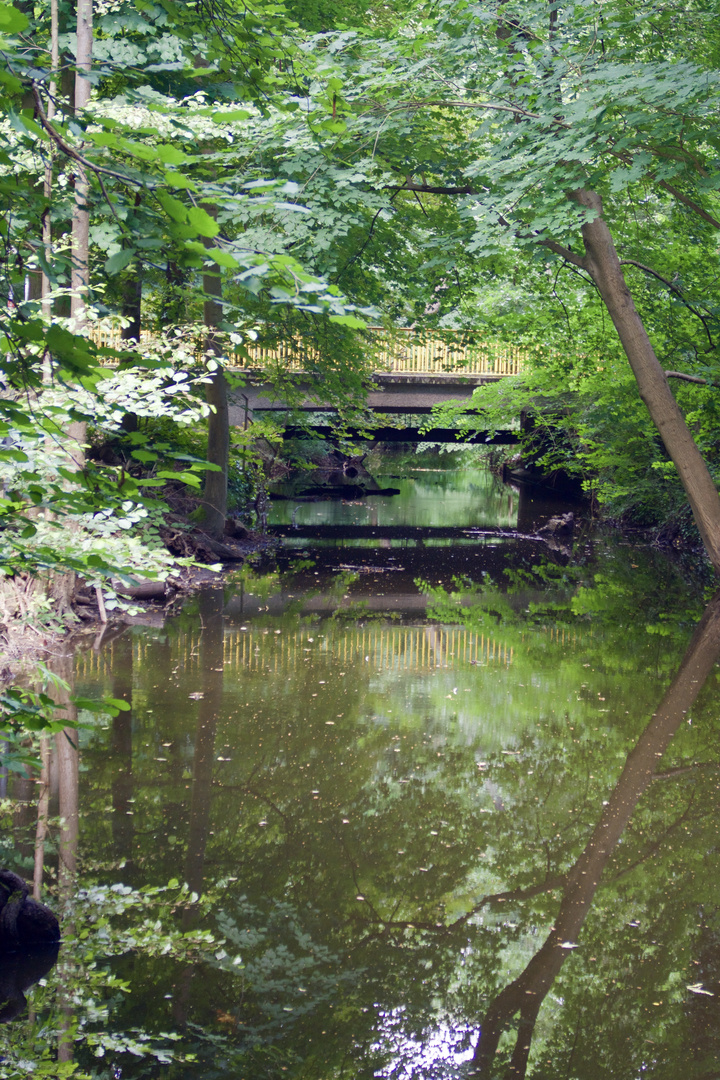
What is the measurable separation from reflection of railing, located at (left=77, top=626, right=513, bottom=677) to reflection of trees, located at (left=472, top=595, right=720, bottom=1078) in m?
2.20

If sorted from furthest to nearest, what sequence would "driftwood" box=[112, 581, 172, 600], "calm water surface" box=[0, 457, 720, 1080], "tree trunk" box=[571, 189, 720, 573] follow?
1. "tree trunk" box=[571, 189, 720, 573]
2. "driftwood" box=[112, 581, 172, 600]
3. "calm water surface" box=[0, 457, 720, 1080]

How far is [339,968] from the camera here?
396cm

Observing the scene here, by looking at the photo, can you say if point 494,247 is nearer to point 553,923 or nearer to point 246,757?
point 246,757

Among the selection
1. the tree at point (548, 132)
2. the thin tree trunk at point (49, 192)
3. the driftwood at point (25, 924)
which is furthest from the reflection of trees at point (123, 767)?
the tree at point (548, 132)

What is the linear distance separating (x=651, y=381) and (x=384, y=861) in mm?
8977

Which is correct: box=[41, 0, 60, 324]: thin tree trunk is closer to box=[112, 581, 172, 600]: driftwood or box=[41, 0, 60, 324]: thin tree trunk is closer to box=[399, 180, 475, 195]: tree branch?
box=[112, 581, 172, 600]: driftwood

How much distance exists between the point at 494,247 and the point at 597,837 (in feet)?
25.5

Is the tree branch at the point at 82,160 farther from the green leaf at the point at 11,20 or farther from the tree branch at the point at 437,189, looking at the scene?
the tree branch at the point at 437,189

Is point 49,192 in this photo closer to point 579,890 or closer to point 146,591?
point 579,890

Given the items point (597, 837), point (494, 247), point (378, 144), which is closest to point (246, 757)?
point (597, 837)

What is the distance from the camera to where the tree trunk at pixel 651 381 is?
1228cm

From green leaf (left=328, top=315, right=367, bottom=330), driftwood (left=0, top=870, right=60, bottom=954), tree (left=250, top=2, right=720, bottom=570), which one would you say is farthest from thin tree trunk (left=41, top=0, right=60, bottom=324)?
tree (left=250, top=2, right=720, bottom=570)

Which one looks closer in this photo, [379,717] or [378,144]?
[379,717]

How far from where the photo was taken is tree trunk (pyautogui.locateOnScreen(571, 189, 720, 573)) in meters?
12.3
